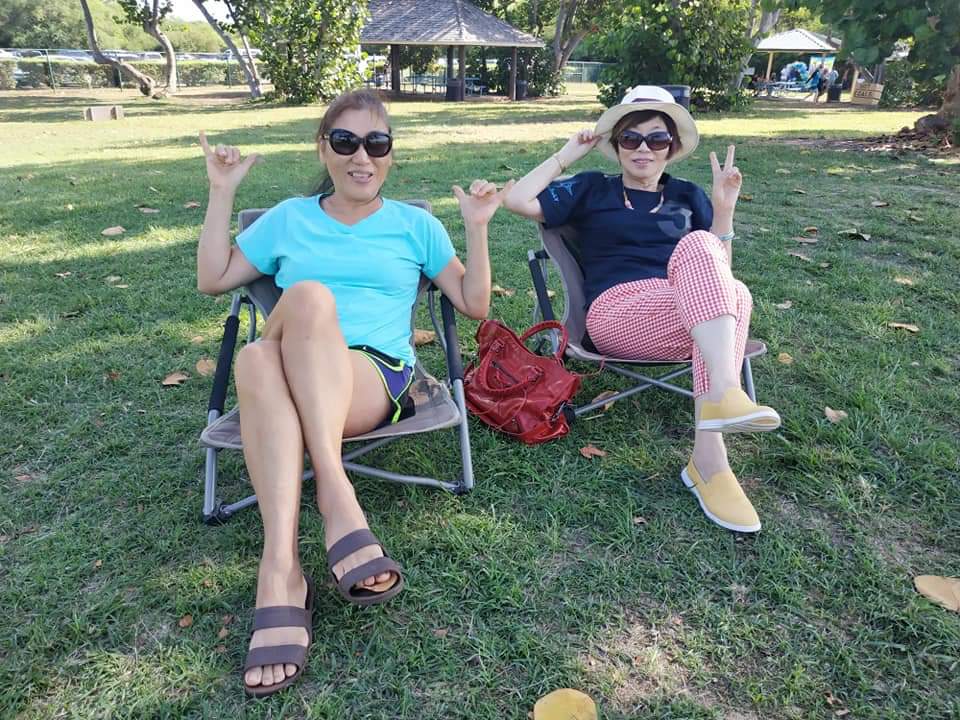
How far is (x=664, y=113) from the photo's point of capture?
297 cm

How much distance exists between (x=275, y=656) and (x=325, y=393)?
2.42 feet

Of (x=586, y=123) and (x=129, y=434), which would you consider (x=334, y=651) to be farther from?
(x=586, y=123)

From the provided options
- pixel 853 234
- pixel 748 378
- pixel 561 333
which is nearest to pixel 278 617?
pixel 561 333

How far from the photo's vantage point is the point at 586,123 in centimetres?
1474

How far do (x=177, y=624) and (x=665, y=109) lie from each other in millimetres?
2616

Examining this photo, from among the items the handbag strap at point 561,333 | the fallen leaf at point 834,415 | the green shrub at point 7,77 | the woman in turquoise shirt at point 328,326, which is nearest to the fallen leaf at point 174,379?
the woman in turquoise shirt at point 328,326

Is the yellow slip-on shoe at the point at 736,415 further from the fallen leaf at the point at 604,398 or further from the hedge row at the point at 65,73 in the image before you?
the hedge row at the point at 65,73

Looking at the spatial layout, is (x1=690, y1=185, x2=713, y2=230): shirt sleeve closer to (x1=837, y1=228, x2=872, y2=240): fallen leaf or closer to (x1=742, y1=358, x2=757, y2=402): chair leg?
(x1=742, y1=358, x2=757, y2=402): chair leg

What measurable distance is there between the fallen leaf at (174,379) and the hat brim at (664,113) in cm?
227

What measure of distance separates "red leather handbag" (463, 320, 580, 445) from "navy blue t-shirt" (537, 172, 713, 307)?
1.42ft

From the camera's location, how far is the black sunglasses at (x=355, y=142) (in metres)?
2.45

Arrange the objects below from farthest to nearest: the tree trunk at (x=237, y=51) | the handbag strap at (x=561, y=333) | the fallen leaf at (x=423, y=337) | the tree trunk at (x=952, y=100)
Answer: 1. the tree trunk at (x=237, y=51)
2. the tree trunk at (x=952, y=100)
3. the fallen leaf at (x=423, y=337)
4. the handbag strap at (x=561, y=333)

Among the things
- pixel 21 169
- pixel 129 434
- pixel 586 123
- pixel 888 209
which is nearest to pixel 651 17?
pixel 586 123

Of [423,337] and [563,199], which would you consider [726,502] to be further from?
[423,337]
